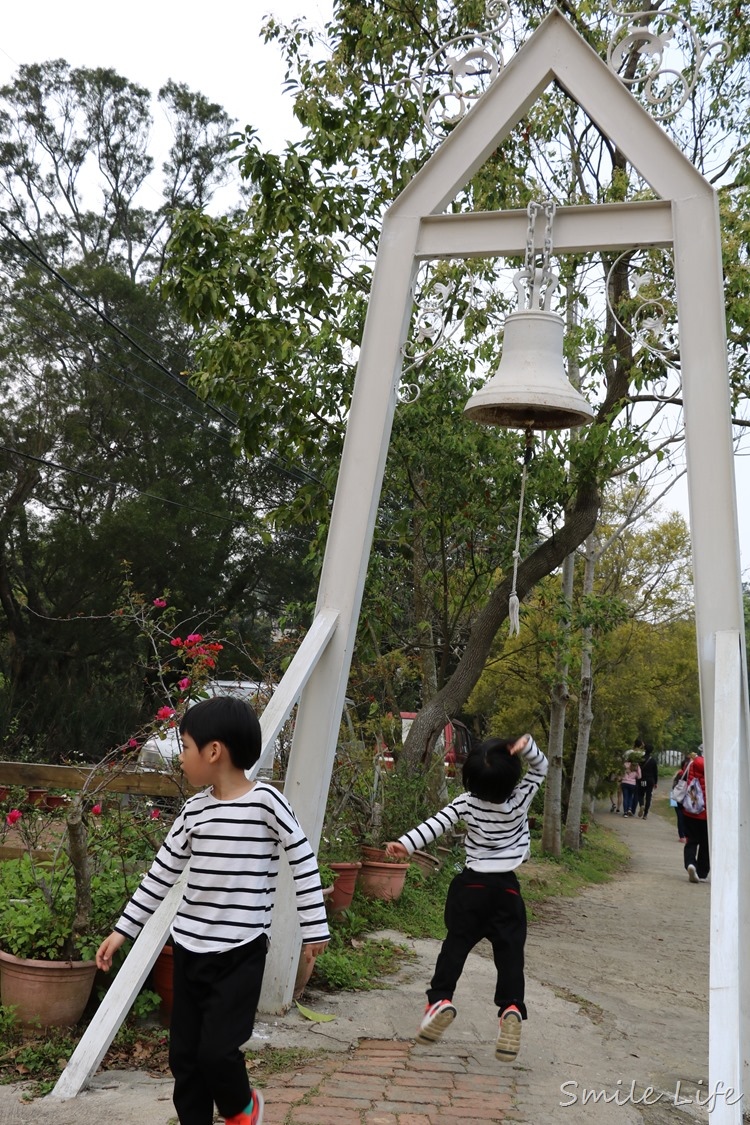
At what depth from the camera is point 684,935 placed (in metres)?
10.5

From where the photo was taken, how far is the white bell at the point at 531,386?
4539 mm

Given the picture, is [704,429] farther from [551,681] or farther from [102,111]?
[102,111]

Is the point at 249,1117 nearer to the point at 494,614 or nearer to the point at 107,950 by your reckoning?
the point at 107,950

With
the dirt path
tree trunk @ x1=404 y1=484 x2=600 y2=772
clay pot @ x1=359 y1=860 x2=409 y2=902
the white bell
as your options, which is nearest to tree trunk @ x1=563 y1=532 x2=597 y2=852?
the dirt path

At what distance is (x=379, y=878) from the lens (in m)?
8.20

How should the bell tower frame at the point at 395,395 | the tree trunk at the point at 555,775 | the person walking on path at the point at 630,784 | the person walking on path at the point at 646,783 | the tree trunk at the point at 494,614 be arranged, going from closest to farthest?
1. the bell tower frame at the point at 395,395
2. the tree trunk at the point at 494,614
3. the tree trunk at the point at 555,775
4. the person walking on path at the point at 630,784
5. the person walking on path at the point at 646,783

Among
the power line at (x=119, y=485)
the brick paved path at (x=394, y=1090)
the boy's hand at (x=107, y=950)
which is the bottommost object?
the brick paved path at (x=394, y=1090)

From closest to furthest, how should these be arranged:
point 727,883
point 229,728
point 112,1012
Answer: point 229,728
point 727,883
point 112,1012

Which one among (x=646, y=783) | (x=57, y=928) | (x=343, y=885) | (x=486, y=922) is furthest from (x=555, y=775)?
(x=646, y=783)

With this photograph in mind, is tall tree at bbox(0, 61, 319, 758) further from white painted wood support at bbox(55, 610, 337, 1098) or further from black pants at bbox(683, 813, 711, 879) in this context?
white painted wood support at bbox(55, 610, 337, 1098)

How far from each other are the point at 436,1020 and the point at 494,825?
820 mm

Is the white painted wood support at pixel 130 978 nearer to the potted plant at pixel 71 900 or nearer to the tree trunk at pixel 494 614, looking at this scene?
the potted plant at pixel 71 900

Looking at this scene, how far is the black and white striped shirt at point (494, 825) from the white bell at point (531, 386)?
1.43 meters

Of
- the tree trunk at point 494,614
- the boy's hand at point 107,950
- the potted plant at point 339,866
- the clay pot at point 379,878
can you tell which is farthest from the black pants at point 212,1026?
Answer: the tree trunk at point 494,614
